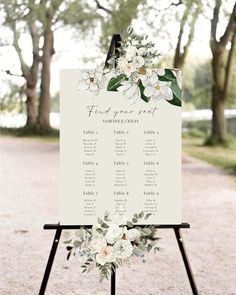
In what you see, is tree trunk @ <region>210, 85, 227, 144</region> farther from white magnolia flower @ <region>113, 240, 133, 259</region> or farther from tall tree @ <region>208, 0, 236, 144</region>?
white magnolia flower @ <region>113, 240, 133, 259</region>

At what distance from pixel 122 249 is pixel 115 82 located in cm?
102

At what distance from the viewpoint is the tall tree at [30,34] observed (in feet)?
59.8

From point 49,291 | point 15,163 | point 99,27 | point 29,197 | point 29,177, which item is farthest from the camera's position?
point 99,27

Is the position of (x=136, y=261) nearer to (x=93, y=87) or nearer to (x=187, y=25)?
(x=93, y=87)

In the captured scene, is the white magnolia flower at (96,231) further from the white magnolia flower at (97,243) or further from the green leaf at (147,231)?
the green leaf at (147,231)

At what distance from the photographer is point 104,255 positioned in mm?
3613

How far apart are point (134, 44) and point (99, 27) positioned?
63.0ft

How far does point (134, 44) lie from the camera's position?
145 inches

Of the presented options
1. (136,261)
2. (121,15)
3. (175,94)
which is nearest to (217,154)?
(121,15)

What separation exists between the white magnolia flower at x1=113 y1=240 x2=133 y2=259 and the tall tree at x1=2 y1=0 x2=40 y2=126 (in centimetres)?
1446

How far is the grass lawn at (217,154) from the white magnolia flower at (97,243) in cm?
925

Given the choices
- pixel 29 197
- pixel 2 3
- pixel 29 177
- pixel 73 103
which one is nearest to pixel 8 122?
pixel 2 3

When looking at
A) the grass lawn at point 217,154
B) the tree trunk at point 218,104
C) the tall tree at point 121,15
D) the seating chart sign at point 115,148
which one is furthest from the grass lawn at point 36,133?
the seating chart sign at point 115,148

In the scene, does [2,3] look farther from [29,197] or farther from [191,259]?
[191,259]
